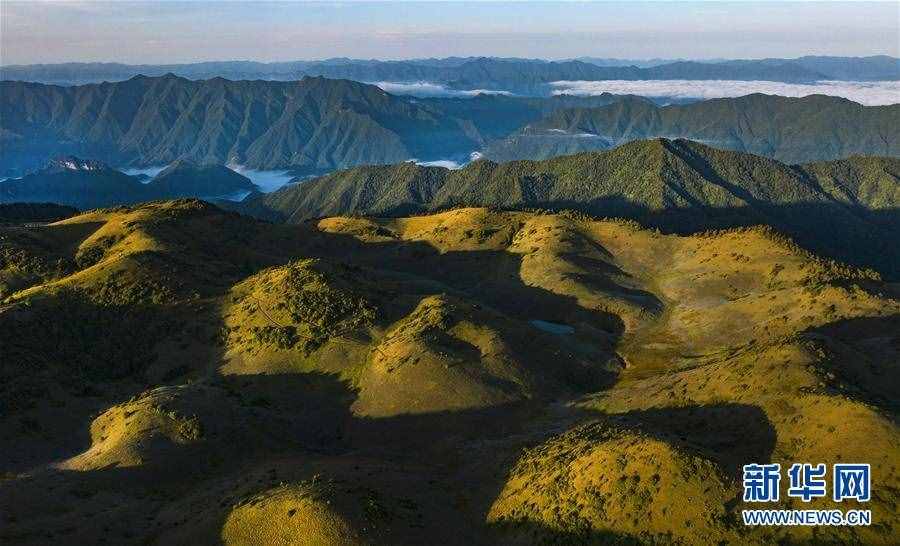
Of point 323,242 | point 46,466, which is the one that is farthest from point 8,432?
point 323,242

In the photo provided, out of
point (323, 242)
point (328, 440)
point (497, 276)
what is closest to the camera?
point (328, 440)

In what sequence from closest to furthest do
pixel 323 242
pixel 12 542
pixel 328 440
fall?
pixel 12 542 → pixel 328 440 → pixel 323 242

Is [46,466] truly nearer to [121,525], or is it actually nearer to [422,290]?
[121,525]

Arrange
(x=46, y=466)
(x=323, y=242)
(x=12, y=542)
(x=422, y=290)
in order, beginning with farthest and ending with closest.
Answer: (x=323, y=242) → (x=422, y=290) → (x=46, y=466) → (x=12, y=542)

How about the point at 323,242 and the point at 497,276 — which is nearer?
the point at 497,276

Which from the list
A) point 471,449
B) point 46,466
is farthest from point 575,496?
point 46,466

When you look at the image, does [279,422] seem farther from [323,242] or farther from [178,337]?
[323,242]

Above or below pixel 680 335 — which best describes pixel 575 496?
above
